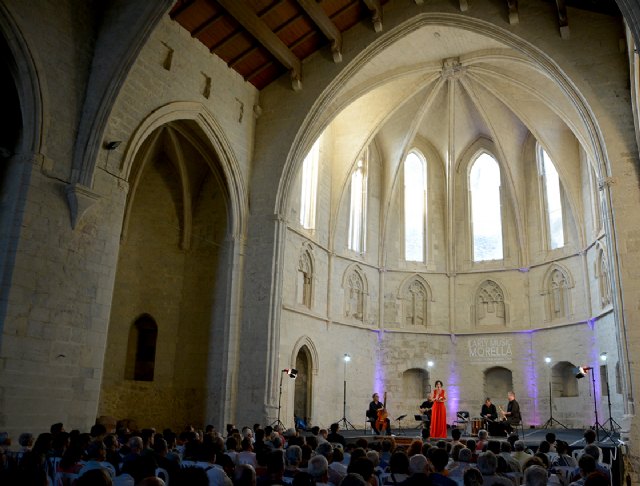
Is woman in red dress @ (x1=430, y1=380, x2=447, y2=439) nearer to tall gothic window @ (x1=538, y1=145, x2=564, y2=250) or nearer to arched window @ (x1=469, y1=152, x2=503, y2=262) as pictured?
tall gothic window @ (x1=538, y1=145, x2=564, y2=250)

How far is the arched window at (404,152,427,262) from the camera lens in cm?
2364

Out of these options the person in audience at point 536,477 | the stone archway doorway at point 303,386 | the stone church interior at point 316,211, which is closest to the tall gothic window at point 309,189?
the stone church interior at point 316,211

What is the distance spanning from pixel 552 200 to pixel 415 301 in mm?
6109

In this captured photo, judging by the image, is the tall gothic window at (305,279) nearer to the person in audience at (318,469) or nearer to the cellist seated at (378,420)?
the cellist seated at (378,420)

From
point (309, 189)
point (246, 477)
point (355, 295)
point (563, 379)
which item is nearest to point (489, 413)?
point (563, 379)

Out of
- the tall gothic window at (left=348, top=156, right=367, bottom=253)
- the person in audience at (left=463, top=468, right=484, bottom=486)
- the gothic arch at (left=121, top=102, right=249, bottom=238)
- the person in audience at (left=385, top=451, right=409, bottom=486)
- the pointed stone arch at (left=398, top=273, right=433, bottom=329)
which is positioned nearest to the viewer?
the person in audience at (left=463, top=468, right=484, bottom=486)

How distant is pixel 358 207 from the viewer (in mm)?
22828

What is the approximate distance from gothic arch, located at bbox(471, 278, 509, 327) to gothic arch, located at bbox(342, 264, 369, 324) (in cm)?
420

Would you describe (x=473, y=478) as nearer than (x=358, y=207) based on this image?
Yes

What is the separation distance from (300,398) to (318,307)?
9.59 feet

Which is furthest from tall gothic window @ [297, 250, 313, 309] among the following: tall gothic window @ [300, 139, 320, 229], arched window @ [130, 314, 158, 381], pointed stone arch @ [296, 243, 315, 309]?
arched window @ [130, 314, 158, 381]

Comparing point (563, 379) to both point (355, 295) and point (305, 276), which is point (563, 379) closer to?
point (355, 295)

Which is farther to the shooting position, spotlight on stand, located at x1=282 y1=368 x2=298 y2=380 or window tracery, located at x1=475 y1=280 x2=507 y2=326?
window tracery, located at x1=475 y1=280 x2=507 y2=326

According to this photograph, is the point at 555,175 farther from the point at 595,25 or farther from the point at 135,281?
the point at 135,281
